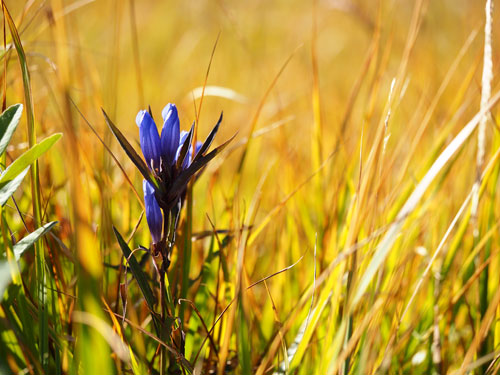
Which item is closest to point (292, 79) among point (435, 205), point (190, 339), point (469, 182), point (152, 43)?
point (152, 43)

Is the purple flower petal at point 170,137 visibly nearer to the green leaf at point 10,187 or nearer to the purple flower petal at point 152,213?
the purple flower petal at point 152,213

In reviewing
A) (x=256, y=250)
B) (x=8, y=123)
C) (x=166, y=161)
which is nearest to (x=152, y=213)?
(x=166, y=161)

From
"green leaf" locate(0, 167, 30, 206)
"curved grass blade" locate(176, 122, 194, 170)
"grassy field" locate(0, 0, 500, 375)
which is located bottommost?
"grassy field" locate(0, 0, 500, 375)

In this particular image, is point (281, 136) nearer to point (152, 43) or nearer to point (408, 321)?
point (408, 321)

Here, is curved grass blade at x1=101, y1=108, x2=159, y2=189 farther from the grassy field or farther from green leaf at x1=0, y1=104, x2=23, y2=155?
green leaf at x1=0, y1=104, x2=23, y2=155

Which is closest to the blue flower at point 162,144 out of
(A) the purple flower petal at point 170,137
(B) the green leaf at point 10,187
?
(A) the purple flower petal at point 170,137

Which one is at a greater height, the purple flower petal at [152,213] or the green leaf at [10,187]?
the green leaf at [10,187]

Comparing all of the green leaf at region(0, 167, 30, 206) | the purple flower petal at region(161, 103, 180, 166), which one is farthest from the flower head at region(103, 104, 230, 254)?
the green leaf at region(0, 167, 30, 206)
